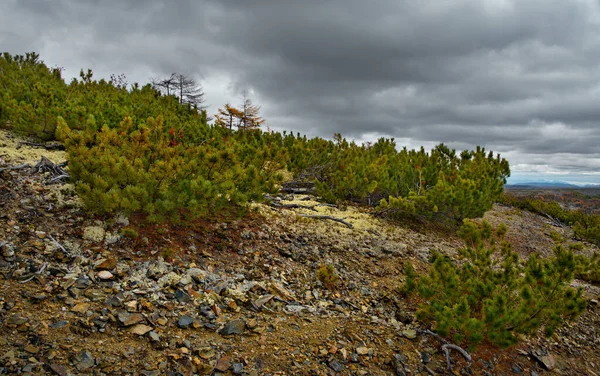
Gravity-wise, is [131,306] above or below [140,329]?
above

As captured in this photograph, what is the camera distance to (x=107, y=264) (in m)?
4.10

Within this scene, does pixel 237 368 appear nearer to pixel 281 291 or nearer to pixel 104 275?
pixel 281 291

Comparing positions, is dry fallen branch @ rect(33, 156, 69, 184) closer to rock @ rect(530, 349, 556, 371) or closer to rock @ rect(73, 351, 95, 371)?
rock @ rect(73, 351, 95, 371)

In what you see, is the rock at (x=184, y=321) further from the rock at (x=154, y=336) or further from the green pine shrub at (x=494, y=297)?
the green pine shrub at (x=494, y=297)

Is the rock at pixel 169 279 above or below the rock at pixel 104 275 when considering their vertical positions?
below

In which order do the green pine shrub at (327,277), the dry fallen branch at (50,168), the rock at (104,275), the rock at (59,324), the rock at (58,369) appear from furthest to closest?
the dry fallen branch at (50,168) → the green pine shrub at (327,277) → the rock at (104,275) → the rock at (59,324) → the rock at (58,369)

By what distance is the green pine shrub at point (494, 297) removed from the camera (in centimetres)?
400

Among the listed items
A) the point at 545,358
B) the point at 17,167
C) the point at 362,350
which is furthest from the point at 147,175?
the point at 545,358

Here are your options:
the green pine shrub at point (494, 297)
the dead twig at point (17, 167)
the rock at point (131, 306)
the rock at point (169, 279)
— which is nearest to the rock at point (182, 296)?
the rock at point (169, 279)

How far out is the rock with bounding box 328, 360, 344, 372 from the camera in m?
3.48

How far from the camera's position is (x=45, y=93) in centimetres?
873

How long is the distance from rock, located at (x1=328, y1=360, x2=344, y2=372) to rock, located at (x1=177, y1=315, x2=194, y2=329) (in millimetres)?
1662

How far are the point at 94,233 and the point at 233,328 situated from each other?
257 centimetres

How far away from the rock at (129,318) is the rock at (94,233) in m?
1.55
